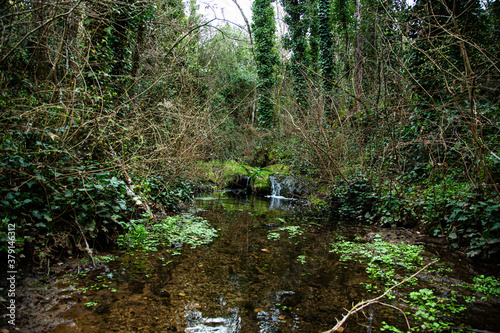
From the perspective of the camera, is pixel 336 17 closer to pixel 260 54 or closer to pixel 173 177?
pixel 260 54

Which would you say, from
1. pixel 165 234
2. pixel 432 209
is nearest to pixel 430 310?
pixel 432 209

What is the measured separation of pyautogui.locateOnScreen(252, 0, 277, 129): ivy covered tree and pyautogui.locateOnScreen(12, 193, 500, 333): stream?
1410cm

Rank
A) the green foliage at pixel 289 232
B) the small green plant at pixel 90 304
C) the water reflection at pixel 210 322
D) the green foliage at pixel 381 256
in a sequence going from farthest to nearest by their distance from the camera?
the green foliage at pixel 289 232
the green foliage at pixel 381 256
the small green plant at pixel 90 304
the water reflection at pixel 210 322

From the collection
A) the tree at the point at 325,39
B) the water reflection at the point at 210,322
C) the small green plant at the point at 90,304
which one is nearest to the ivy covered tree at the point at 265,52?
the tree at the point at 325,39

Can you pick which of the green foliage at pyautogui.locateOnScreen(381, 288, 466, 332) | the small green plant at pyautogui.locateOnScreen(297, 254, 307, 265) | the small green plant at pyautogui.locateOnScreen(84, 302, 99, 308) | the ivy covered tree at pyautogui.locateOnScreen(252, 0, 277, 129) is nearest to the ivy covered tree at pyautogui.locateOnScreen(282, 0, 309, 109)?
the ivy covered tree at pyautogui.locateOnScreen(252, 0, 277, 129)

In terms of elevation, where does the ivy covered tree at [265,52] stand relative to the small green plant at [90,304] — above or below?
above

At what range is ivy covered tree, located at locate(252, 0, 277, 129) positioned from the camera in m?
18.1

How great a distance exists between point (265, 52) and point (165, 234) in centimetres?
1627

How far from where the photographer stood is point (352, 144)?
9.00 metres

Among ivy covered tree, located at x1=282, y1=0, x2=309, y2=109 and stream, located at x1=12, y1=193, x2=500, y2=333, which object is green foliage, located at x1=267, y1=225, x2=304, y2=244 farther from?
ivy covered tree, located at x1=282, y1=0, x2=309, y2=109

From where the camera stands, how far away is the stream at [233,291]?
8.32 feet

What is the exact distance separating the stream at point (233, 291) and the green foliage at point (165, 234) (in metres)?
0.27

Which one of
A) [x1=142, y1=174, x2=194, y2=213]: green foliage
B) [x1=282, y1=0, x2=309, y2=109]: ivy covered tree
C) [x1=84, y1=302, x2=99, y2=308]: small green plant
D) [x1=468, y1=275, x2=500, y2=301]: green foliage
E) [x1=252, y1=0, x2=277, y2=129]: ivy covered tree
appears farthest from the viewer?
[x1=252, y1=0, x2=277, y2=129]: ivy covered tree

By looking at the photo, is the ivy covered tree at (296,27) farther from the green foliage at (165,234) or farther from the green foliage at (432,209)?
the green foliage at (165,234)
